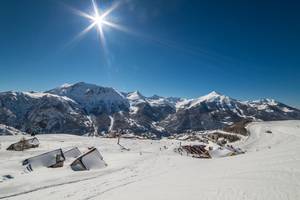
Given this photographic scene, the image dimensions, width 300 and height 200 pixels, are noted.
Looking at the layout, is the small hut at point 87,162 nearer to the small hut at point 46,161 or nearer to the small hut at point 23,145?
the small hut at point 46,161

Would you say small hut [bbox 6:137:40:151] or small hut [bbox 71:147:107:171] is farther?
small hut [bbox 6:137:40:151]

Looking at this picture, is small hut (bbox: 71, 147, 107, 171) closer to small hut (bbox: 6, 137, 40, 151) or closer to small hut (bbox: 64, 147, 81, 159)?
small hut (bbox: 64, 147, 81, 159)

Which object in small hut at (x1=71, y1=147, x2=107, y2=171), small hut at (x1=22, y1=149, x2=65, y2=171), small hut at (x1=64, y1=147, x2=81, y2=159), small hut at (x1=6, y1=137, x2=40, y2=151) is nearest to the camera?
small hut at (x1=22, y1=149, x2=65, y2=171)

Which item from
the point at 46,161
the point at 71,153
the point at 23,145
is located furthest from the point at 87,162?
the point at 23,145

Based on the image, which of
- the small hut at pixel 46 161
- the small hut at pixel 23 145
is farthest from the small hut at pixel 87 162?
the small hut at pixel 23 145

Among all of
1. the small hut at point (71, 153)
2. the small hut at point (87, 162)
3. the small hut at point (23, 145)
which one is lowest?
the small hut at point (87, 162)

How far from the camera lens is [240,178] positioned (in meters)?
16.2

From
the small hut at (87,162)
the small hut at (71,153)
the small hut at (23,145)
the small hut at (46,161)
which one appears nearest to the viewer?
the small hut at (46,161)

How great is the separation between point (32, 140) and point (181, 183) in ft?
102

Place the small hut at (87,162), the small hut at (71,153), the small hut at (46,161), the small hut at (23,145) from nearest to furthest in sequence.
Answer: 1. the small hut at (46,161)
2. the small hut at (87,162)
3. the small hut at (71,153)
4. the small hut at (23,145)

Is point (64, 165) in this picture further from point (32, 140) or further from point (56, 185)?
point (32, 140)

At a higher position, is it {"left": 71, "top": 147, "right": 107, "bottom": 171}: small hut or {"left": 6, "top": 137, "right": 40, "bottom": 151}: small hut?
{"left": 6, "top": 137, "right": 40, "bottom": 151}: small hut

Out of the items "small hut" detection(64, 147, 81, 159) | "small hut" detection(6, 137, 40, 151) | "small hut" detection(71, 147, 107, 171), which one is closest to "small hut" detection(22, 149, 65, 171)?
"small hut" detection(64, 147, 81, 159)

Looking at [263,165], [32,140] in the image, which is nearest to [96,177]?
[263,165]
